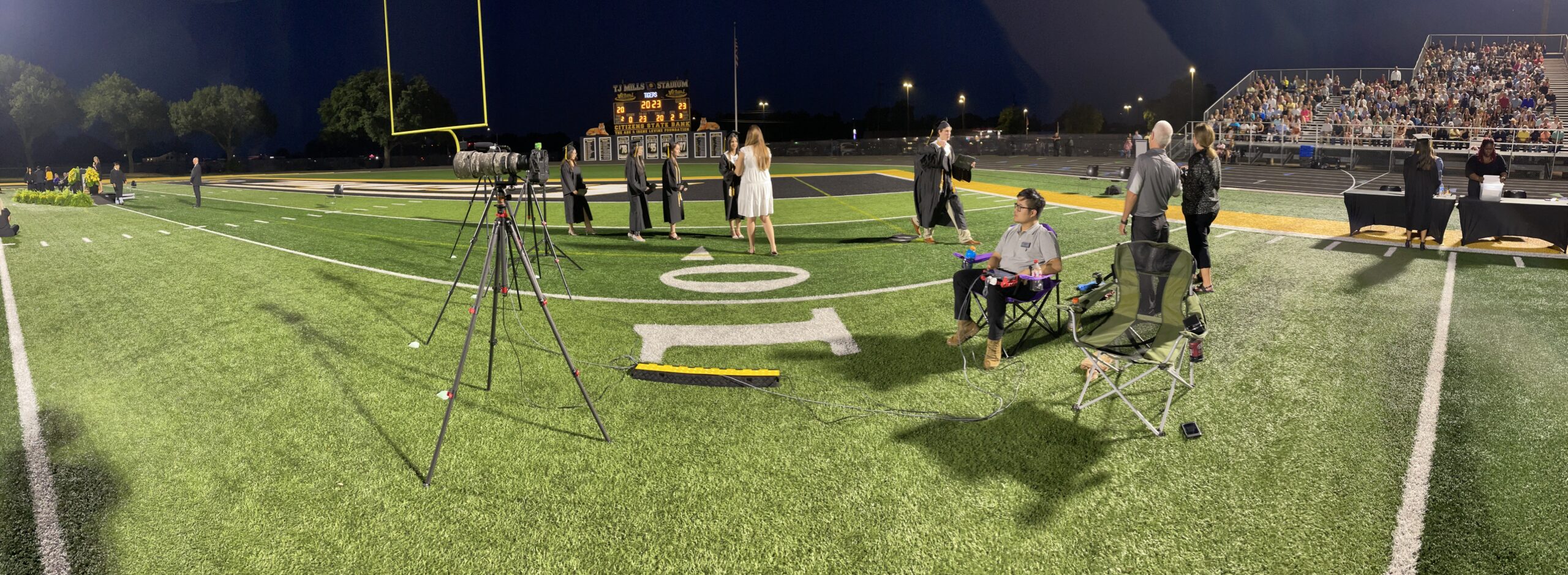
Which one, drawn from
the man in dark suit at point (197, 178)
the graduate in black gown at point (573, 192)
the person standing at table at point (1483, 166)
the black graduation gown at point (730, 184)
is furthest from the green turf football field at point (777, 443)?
the man in dark suit at point (197, 178)

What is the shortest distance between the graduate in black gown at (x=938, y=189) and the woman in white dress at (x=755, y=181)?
2526 millimetres

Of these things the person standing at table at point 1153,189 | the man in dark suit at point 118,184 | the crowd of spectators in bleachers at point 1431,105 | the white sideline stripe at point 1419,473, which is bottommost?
the white sideline stripe at point 1419,473

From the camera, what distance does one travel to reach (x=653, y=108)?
71625mm

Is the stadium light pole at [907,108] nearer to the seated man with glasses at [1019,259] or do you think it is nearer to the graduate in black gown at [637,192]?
the graduate in black gown at [637,192]

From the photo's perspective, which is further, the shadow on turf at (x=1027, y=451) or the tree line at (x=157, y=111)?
the tree line at (x=157, y=111)

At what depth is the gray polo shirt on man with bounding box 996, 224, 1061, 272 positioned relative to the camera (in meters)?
6.20

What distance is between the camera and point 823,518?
3988 mm

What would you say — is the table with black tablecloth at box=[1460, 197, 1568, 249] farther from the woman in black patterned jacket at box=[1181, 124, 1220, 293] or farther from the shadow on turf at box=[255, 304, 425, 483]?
the shadow on turf at box=[255, 304, 425, 483]

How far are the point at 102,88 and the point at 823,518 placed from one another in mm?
95067

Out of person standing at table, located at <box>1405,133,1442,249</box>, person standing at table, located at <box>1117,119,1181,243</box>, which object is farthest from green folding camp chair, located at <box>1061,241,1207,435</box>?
person standing at table, located at <box>1405,133,1442,249</box>

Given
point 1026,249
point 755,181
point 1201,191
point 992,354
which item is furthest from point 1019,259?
point 755,181

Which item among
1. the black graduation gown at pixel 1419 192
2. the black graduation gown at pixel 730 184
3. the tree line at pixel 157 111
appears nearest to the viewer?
the black graduation gown at pixel 1419 192

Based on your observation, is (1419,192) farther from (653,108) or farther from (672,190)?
(653,108)

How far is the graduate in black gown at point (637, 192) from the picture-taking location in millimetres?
13703
